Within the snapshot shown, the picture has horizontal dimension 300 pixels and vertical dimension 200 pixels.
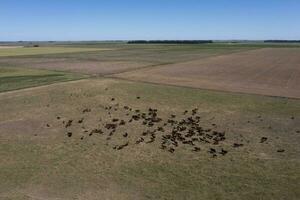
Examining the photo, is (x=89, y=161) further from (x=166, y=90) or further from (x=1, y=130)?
(x=166, y=90)

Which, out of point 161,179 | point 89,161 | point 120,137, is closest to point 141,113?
point 120,137

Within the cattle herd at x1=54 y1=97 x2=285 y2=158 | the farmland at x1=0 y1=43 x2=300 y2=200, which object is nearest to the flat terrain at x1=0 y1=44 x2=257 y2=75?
the farmland at x1=0 y1=43 x2=300 y2=200

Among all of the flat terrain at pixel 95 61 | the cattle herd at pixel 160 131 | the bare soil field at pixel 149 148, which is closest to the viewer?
the bare soil field at pixel 149 148

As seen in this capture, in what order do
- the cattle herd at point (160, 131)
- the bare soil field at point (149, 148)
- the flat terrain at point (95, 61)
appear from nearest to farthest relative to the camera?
the bare soil field at point (149, 148)
the cattle herd at point (160, 131)
the flat terrain at point (95, 61)

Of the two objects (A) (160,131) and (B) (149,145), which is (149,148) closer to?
(B) (149,145)

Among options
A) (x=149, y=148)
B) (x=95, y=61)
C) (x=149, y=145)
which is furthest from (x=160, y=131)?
(x=95, y=61)

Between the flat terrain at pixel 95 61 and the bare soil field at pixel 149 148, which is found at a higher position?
the bare soil field at pixel 149 148

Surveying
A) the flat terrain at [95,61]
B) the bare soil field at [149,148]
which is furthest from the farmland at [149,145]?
the flat terrain at [95,61]

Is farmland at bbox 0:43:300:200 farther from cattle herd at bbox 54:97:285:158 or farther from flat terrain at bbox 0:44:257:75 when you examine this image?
flat terrain at bbox 0:44:257:75

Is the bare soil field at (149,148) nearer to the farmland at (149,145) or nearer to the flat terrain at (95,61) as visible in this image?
the farmland at (149,145)

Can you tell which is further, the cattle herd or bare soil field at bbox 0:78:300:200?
the cattle herd

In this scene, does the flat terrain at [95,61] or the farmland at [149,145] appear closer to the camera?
the farmland at [149,145]
